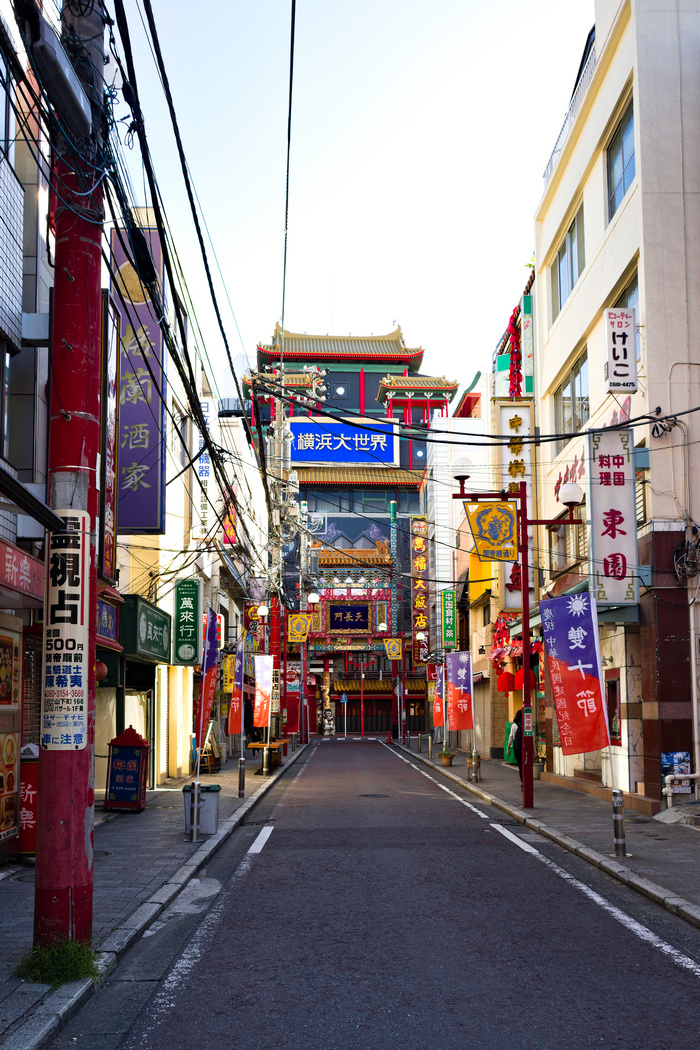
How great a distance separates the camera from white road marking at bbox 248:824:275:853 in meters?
14.5

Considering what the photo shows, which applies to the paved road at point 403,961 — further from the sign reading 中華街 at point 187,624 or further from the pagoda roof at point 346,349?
the pagoda roof at point 346,349

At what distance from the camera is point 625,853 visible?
12.9m

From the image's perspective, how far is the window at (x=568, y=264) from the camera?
966 inches

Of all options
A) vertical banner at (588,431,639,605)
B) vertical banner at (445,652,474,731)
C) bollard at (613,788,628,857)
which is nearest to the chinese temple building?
vertical banner at (445,652,474,731)

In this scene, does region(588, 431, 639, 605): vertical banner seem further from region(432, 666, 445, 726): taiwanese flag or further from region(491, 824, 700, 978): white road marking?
region(432, 666, 445, 726): taiwanese flag

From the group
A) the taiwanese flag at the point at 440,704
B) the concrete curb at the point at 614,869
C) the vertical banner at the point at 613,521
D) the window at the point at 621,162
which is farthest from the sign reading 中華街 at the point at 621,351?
the taiwanese flag at the point at 440,704

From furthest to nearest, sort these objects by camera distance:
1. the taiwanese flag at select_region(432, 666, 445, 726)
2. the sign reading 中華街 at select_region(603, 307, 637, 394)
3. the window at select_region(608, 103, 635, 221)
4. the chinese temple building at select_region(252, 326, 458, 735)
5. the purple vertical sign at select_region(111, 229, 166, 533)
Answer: the chinese temple building at select_region(252, 326, 458, 735) → the taiwanese flag at select_region(432, 666, 445, 726) → the window at select_region(608, 103, 635, 221) → the purple vertical sign at select_region(111, 229, 166, 533) → the sign reading 中華街 at select_region(603, 307, 637, 394)

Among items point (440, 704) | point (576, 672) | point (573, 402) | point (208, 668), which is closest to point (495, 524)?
point (573, 402)

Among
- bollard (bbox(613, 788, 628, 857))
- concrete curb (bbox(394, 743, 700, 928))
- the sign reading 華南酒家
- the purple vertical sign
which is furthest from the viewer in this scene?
the sign reading 華南酒家

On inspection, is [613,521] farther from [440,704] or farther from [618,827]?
[440,704]

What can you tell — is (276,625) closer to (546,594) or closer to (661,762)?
(546,594)

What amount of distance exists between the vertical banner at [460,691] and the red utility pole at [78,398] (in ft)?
75.2

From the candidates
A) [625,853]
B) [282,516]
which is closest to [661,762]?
[625,853]

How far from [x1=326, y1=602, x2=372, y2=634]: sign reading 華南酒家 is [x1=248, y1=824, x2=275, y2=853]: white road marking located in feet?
195
